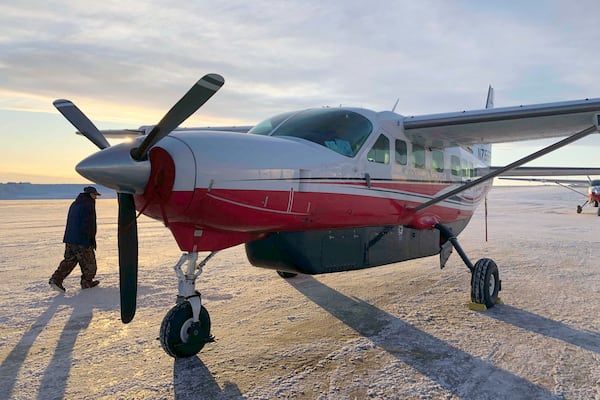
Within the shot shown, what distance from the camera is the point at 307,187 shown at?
5.02 meters

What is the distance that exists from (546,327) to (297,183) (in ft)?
12.6

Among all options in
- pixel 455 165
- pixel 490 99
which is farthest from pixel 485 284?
pixel 490 99

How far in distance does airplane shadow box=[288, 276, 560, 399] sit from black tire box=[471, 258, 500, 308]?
1.47 m

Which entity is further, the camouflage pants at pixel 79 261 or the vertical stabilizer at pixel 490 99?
the vertical stabilizer at pixel 490 99

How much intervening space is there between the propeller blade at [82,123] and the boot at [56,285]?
12.7 ft

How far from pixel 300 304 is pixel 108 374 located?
128 inches

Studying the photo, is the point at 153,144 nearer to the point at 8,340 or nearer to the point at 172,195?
the point at 172,195

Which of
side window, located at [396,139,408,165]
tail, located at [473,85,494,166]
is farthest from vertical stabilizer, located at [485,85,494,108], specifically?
side window, located at [396,139,408,165]

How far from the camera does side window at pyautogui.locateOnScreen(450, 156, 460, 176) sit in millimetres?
8704

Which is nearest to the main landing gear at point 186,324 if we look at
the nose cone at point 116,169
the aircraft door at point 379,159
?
the nose cone at point 116,169

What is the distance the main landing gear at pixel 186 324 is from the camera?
4621mm

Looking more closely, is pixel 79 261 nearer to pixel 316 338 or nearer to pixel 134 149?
pixel 316 338

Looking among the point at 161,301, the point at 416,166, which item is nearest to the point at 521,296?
the point at 416,166

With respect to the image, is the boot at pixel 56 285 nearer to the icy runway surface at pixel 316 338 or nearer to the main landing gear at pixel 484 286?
the icy runway surface at pixel 316 338
